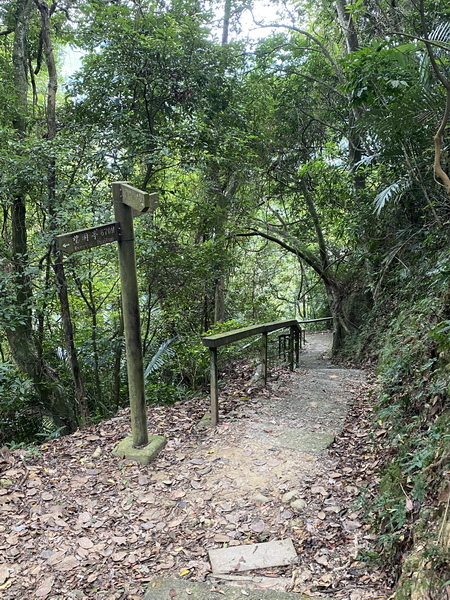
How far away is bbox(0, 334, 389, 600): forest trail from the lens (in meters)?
2.47

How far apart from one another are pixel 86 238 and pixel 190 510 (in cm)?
249

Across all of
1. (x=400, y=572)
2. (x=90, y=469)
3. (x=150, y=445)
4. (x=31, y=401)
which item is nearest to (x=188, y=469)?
(x=150, y=445)

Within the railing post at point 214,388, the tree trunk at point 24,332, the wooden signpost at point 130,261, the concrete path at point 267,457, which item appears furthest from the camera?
the tree trunk at point 24,332

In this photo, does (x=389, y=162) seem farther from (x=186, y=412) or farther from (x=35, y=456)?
(x=35, y=456)

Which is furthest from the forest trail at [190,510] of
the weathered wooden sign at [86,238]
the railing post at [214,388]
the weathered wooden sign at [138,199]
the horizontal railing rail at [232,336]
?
the weathered wooden sign at [138,199]

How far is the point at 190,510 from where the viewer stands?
326 cm

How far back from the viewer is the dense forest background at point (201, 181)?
15.9 feet

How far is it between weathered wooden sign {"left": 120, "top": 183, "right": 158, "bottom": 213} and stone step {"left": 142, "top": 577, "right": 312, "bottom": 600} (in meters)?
2.83

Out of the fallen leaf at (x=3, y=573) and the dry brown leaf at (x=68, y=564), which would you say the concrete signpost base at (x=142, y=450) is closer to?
the dry brown leaf at (x=68, y=564)

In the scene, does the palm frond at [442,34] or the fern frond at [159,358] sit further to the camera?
the fern frond at [159,358]

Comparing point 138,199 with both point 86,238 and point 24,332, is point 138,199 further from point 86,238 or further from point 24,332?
point 24,332

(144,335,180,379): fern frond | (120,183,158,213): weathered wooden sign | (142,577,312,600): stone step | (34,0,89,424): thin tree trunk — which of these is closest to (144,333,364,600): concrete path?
(142,577,312,600): stone step

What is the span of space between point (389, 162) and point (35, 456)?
681 cm

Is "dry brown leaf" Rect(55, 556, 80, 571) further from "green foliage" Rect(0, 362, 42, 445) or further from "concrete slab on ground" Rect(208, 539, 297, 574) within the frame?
"green foliage" Rect(0, 362, 42, 445)
